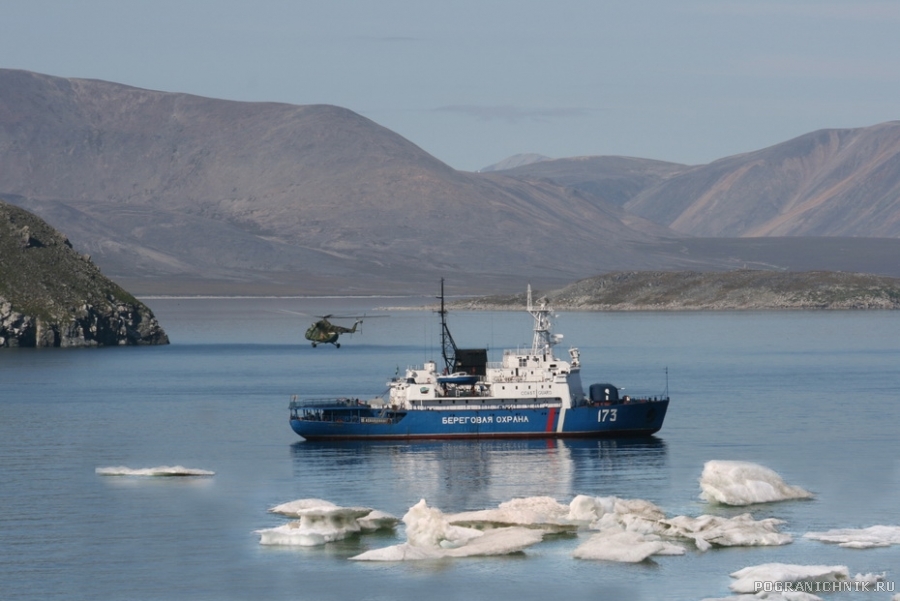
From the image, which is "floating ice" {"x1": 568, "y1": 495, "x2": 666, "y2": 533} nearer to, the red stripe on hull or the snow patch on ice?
the snow patch on ice

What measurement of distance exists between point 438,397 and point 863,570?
1605 inches

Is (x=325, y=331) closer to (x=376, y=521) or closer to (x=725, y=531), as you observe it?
(x=376, y=521)

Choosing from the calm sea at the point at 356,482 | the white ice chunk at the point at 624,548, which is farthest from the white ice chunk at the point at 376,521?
the white ice chunk at the point at 624,548

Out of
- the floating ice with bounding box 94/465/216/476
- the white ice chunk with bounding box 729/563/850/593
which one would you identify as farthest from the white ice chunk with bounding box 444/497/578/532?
the floating ice with bounding box 94/465/216/476

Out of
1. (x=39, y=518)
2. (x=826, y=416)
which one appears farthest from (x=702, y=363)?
(x=39, y=518)

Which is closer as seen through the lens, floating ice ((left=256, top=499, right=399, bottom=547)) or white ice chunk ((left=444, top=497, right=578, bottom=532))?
floating ice ((left=256, top=499, right=399, bottom=547))

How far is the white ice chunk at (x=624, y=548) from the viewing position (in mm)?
57844

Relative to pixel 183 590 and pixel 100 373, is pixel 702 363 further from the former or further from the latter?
pixel 183 590

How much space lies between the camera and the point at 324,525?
62.4 m

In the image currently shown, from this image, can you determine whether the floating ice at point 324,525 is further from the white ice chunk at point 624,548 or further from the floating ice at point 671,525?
the white ice chunk at point 624,548

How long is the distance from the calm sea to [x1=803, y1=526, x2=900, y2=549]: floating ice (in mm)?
598

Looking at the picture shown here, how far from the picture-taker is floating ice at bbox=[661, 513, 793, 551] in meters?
59.9

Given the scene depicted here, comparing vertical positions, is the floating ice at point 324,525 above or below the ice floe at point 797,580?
above

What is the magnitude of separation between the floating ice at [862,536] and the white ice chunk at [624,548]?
6010 mm
